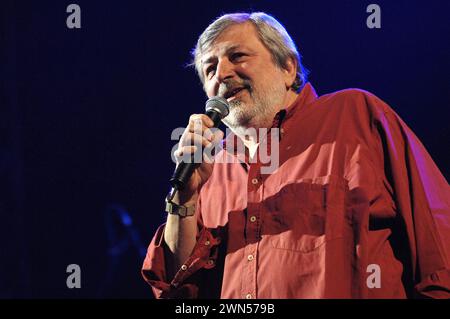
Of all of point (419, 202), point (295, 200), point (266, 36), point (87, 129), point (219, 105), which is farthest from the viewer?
point (87, 129)

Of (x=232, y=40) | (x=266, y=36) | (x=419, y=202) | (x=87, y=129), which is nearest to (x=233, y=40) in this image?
(x=232, y=40)

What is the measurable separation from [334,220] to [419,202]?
0.24 metres

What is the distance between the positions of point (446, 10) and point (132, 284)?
233 centimetres

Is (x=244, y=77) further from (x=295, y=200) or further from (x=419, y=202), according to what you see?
(x=419, y=202)

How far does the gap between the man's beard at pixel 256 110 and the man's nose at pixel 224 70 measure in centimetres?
9

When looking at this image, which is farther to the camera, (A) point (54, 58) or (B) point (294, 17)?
(A) point (54, 58)

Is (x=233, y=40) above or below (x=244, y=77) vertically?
above

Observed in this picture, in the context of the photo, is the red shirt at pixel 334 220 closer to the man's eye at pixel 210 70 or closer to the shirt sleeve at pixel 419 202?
the shirt sleeve at pixel 419 202

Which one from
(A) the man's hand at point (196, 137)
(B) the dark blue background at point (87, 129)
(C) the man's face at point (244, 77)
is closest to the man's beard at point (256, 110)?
(C) the man's face at point (244, 77)

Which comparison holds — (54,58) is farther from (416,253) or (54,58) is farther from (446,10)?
(416,253)

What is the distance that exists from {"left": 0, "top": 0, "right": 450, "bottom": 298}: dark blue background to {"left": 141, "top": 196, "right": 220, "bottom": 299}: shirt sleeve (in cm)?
137

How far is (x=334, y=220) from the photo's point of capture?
1.68m

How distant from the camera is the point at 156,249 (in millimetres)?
1994

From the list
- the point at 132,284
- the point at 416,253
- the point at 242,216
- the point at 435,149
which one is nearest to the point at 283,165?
the point at 242,216
